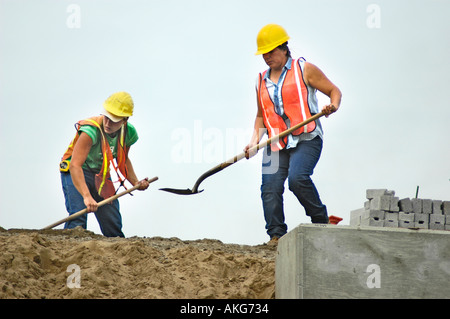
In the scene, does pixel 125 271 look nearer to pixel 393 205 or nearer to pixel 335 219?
pixel 335 219

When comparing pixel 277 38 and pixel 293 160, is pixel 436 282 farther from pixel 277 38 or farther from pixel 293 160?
pixel 277 38

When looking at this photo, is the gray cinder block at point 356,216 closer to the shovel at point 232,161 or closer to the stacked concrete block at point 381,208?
the stacked concrete block at point 381,208

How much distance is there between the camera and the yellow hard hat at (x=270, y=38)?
623 cm

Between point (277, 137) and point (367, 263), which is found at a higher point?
point (277, 137)

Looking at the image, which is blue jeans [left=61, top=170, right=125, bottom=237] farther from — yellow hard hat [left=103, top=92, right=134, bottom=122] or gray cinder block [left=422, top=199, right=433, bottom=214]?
gray cinder block [left=422, top=199, right=433, bottom=214]

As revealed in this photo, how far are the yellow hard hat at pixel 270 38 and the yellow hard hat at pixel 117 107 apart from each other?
1480 mm

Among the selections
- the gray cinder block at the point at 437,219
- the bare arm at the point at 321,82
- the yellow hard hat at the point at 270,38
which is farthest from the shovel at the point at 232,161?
the gray cinder block at the point at 437,219

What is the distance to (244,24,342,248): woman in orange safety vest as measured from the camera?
19.9 ft

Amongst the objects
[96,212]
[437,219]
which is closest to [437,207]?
[437,219]

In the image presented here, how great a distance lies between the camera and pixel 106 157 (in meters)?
6.91

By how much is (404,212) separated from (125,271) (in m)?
6.84

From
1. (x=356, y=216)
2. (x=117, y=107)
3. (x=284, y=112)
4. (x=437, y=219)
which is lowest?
(x=437, y=219)

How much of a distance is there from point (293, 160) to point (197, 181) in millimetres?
1219
